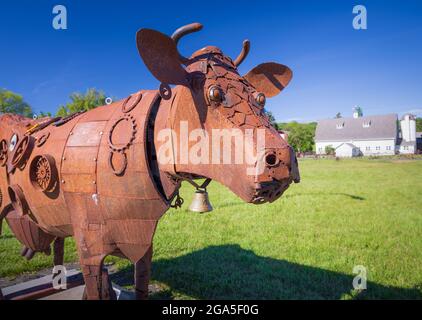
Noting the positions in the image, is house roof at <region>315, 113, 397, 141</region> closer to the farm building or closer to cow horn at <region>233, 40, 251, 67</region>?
the farm building

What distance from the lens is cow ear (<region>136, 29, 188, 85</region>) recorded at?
6.02 feet

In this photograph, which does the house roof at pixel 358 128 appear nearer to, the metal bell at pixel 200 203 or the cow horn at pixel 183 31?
the metal bell at pixel 200 203

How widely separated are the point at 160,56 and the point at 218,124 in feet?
1.94

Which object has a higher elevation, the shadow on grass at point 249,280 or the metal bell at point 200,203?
the metal bell at point 200,203

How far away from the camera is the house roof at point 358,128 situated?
5538 centimetres

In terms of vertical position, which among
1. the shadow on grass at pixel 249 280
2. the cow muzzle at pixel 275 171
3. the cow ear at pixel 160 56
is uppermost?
the cow ear at pixel 160 56

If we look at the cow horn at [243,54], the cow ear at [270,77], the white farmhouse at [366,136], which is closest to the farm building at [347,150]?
the white farmhouse at [366,136]

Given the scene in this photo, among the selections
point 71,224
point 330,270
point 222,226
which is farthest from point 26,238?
point 222,226

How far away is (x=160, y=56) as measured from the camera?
74.7 inches

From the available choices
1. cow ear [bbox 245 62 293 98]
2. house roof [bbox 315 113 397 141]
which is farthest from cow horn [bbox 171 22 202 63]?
house roof [bbox 315 113 397 141]

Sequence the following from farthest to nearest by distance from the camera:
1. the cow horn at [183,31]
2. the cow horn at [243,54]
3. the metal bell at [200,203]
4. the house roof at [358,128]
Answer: the house roof at [358,128]
the metal bell at [200,203]
the cow horn at [243,54]
the cow horn at [183,31]

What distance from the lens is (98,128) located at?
254cm
